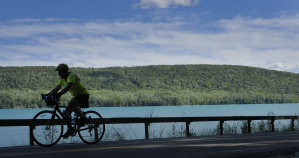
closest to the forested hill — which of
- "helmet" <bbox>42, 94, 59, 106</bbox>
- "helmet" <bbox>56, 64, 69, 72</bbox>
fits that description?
"helmet" <bbox>56, 64, 69, 72</bbox>

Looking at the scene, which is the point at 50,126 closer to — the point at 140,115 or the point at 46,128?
the point at 46,128

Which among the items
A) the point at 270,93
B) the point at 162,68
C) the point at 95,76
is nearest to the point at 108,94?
the point at 95,76

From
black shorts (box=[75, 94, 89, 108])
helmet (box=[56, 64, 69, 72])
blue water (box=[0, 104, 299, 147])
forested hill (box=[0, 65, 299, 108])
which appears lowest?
blue water (box=[0, 104, 299, 147])

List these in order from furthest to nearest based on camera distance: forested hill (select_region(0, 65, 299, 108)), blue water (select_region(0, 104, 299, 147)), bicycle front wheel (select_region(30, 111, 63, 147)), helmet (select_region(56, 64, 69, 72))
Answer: forested hill (select_region(0, 65, 299, 108))
blue water (select_region(0, 104, 299, 147))
bicycle front wheel (select_region(30, 111, 63, 147))
helmet (select_region(56, 64, 69, 72))

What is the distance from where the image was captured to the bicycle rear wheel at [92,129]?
1094 cm

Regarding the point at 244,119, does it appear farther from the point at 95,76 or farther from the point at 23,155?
the point at 95,76

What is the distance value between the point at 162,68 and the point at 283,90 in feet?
176

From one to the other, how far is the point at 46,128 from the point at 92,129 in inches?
51.6

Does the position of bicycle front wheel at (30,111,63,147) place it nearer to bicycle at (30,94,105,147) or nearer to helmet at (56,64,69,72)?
bicycle at (30,94,105,147)

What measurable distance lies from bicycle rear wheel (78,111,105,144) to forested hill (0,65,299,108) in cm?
14960

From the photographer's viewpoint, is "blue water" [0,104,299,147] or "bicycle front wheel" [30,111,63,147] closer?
"bicycle front wheel" [30,111,63,147]

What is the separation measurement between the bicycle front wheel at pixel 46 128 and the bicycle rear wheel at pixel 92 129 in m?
0.67

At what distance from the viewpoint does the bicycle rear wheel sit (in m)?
10.9

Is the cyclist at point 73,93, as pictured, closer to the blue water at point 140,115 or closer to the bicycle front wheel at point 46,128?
the bicycle front wheel at point 46,128
